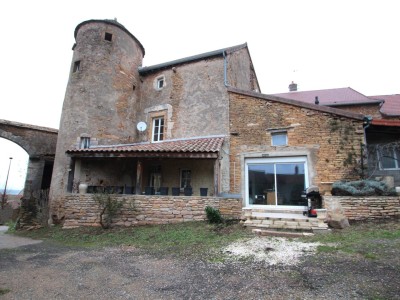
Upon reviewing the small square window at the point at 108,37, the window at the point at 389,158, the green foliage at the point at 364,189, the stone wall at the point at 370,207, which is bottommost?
the stone wall at the point at 370,207

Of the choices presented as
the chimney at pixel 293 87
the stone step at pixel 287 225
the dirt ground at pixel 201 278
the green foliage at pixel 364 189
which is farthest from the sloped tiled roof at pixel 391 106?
the dirt ground at pixel 201 278

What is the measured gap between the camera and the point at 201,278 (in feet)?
13.0

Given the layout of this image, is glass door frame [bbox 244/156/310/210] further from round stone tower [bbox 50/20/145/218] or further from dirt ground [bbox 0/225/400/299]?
round stone tower [bbox 50/20/145/218]

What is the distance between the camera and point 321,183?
29.3 ft

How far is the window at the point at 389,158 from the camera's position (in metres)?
9.86

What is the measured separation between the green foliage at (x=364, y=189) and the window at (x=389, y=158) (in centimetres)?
311

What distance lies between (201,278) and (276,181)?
6633mm

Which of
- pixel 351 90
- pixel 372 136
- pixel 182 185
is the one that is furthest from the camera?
pixel 351 90

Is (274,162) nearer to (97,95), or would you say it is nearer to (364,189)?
(364,189)

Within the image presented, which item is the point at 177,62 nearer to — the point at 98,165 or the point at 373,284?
the point at 98,165

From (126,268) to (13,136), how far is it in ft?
44.2

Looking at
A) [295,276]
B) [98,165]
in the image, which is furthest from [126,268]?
[98,165]

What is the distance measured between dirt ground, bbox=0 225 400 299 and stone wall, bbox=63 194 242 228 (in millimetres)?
3149

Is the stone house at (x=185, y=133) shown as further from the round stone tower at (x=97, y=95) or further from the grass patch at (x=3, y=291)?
the grass patch at (x=3, y=291)
